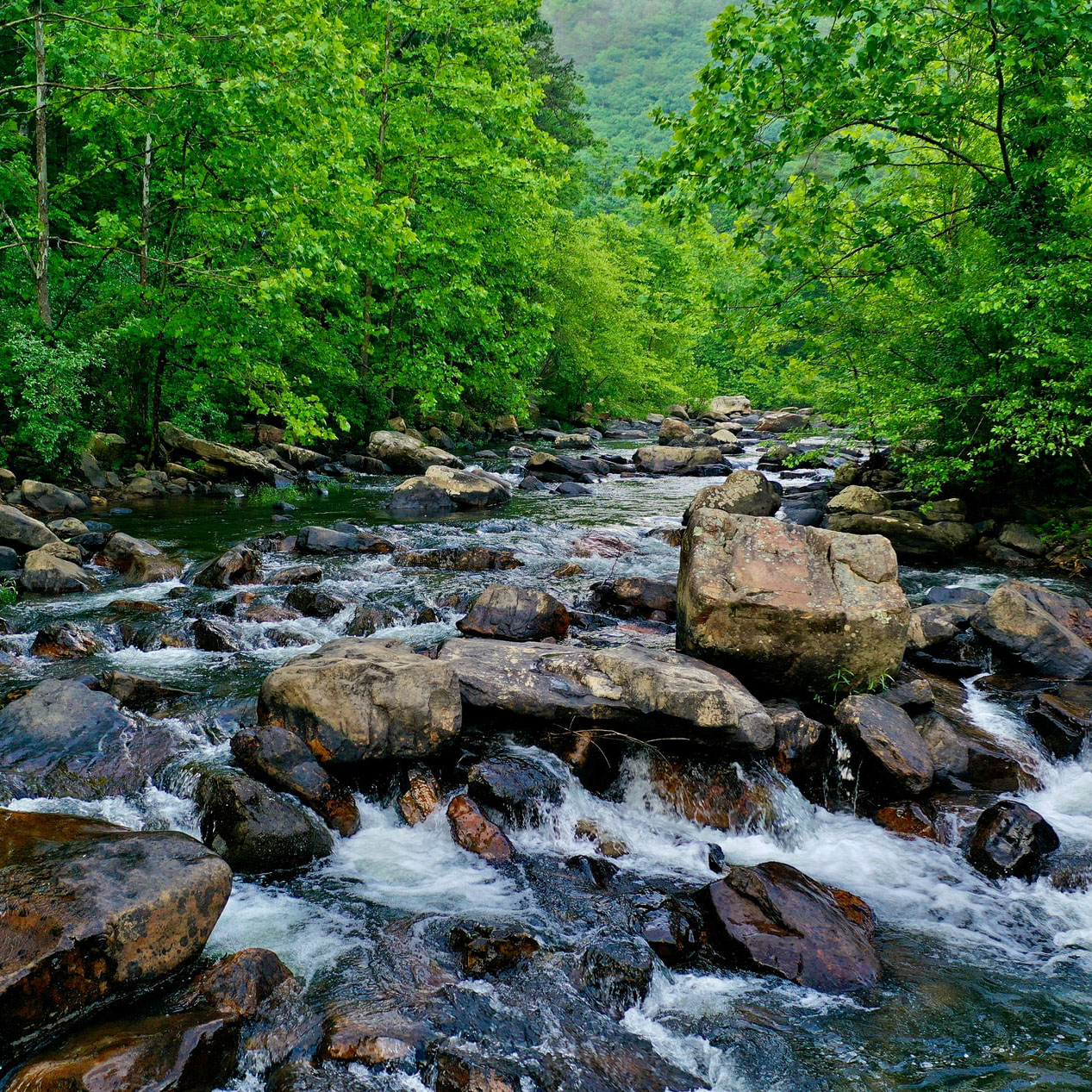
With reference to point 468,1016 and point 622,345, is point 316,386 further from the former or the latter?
point 468,1016

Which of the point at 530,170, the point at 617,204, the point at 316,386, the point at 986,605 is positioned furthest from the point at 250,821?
the point at 617,204

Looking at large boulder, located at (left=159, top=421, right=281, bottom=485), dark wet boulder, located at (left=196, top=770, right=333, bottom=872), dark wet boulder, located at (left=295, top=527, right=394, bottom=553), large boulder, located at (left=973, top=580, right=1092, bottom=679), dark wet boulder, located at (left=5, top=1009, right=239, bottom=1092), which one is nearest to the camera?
dark wet boulder, located at (left=5, top=1009, right=239, bottom=1092)

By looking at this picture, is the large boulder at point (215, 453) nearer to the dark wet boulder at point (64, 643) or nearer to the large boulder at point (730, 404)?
the dark wet boulder at point (64, 643)

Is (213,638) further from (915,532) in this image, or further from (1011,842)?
(915,532)

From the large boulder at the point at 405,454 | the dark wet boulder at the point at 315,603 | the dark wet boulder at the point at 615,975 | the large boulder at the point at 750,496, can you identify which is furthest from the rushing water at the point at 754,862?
the large boulder at the point at 405,454

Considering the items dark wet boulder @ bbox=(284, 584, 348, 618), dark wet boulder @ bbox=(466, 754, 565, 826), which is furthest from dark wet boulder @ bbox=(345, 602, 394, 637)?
dark wet boulder @ bbox=(466, 754, 565, 826)

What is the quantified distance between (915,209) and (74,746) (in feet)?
42.0

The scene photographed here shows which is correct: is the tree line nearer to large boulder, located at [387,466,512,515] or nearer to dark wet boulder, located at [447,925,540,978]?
large boulder, located at [387,466,512,515]

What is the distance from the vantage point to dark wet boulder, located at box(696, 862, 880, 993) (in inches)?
143

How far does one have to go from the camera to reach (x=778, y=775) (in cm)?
532

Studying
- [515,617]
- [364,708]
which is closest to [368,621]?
[515,617]

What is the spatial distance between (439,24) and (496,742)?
2014 centimetres

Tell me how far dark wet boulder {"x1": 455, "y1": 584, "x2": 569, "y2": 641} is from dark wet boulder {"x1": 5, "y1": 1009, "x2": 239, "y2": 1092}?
466cm

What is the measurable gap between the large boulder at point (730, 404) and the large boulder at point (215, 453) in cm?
3406
